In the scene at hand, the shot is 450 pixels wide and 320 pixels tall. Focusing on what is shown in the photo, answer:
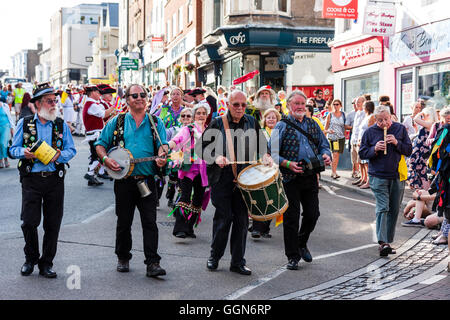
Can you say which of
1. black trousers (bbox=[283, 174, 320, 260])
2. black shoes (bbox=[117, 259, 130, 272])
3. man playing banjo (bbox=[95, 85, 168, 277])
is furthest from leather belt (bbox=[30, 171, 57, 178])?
black trousers (bbox=[283, 174, 320, 260])

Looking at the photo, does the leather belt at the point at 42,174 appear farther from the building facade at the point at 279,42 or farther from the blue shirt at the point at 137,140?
the building facade at the point at 279,42

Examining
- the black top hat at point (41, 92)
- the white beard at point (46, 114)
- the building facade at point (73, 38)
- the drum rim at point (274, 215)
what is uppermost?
the building facade at point (73, 38)

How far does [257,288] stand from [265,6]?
21.4 metres

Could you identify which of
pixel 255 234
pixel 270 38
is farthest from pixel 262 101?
pixel 270 38

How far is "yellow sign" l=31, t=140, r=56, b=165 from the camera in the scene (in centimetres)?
649

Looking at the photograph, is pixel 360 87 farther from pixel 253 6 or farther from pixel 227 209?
pixel 227 209

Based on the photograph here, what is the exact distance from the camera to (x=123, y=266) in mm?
6859

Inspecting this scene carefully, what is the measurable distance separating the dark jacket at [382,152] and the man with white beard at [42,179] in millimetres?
3740

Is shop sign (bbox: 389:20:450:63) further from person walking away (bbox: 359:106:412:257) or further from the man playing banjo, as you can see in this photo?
the man playing banjo

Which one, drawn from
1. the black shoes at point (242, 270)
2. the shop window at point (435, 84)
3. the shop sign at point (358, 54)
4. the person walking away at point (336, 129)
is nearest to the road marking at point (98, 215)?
the black shoes at point (242, 270)

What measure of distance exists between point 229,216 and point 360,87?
1448cm

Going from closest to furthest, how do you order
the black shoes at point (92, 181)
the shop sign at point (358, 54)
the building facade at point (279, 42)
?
the black shoes at point (92, 181) → the shop sign at point (358, 54) → the building facade at point (279, 42)

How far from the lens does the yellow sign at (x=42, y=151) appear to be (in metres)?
6.49

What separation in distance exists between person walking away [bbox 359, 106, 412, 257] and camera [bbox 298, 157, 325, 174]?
4.09ft
